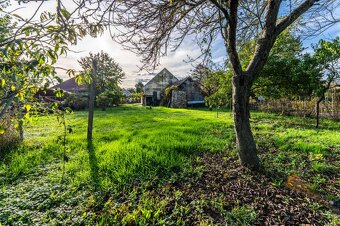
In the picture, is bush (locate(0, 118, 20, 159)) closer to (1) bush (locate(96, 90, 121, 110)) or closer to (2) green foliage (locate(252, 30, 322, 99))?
(2) green foliage (locate(252, 30, 322, 99))

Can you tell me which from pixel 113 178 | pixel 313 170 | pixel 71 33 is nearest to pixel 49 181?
pixel 113 178

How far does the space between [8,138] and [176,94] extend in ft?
75.2

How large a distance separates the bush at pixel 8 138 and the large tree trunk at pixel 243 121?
6.28m

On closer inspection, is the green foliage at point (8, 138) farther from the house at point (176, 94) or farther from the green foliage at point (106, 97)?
the house at point (176, 94)

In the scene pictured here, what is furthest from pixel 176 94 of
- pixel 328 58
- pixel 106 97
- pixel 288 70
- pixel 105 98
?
pixel 328 58

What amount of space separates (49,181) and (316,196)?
465 cm

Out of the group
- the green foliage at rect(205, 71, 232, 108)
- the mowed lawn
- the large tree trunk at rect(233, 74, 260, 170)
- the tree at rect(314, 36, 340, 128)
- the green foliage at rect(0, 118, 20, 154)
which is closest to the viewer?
the mowed lawn

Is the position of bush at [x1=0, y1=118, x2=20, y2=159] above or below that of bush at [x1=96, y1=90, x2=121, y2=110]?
below

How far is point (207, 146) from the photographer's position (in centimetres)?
Answer: 503

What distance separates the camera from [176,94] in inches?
1072

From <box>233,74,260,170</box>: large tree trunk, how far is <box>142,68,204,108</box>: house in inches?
822

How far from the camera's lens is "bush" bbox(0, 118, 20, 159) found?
514cm

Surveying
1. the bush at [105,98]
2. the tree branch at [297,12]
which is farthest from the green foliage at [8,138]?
the bush at [105,98]

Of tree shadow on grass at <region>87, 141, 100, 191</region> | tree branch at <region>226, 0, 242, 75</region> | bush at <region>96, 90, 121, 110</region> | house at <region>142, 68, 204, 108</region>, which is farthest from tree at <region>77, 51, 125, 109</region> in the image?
tree branch at <region>226, 0, 242, 75</region>
